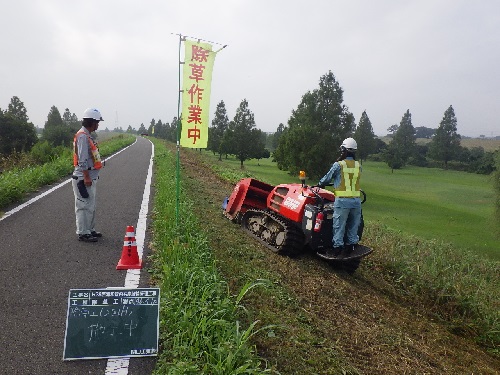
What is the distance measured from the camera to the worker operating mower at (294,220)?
21.2 feet

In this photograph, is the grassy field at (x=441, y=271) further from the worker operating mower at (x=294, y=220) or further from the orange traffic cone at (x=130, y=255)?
the orange traffic cone at (x=130, y=255)

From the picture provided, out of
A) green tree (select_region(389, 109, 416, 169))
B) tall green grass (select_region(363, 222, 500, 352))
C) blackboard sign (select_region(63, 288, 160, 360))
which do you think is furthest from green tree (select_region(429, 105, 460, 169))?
blackboard sign (select_region(63, 288, 160, 360))

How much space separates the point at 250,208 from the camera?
8180mm

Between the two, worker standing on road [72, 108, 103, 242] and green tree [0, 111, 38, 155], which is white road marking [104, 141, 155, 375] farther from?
green tree [0, 111, 38, 155]

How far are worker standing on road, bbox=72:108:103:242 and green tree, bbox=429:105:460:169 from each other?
2483 inches

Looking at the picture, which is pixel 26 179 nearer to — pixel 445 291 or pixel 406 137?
pixel 445 291

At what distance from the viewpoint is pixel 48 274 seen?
448 centimetres

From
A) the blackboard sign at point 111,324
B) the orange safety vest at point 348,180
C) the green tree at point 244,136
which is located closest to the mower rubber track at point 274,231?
the orange safety vest at point 348,180

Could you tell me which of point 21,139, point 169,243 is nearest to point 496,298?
point 169,243

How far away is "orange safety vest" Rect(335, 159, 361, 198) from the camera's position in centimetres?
604

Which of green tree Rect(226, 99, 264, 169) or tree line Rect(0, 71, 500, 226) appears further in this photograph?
green tree Rect(226, 99, 264, 169)

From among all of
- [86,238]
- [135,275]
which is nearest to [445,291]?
[135,275]

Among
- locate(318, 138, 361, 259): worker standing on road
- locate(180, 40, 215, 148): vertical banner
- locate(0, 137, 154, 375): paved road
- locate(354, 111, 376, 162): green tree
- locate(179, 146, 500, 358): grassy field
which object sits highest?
locate(354, 111, 376, 162): green tree

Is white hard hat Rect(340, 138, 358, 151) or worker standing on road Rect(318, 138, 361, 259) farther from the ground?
white hard hat Rect(340, 138, 358, 151)
